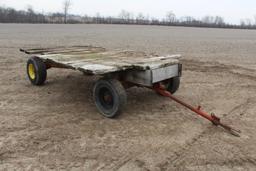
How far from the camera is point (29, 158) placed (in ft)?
9.45

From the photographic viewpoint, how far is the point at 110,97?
13.4 feet

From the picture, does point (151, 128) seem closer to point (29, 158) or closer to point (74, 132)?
point (74, 132)

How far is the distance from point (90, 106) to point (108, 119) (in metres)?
0.69

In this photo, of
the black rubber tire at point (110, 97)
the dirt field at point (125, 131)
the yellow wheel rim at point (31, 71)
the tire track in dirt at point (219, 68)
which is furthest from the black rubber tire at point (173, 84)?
the yellow wheel rim at point (31, 71)

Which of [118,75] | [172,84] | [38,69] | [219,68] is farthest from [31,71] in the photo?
[219,68]

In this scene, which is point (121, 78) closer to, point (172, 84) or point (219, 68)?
point (172, 84)

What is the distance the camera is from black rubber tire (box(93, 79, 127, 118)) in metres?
3.82

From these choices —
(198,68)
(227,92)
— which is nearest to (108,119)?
(227,92)

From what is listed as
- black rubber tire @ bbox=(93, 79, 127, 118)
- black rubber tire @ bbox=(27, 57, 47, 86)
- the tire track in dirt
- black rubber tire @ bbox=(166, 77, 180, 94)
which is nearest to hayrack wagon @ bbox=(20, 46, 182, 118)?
black rubber tire @ bbox=(93, 79, 127, 118)

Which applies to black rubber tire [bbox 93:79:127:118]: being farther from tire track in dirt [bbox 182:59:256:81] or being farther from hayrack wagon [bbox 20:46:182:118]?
tire track in dirt [bbox 182:59:256:81]

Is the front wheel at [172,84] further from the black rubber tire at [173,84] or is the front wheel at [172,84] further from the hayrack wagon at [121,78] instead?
the hayrack wagon at [121,78]

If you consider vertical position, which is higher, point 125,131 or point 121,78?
point 121,78

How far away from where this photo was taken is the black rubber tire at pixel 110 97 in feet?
12.5

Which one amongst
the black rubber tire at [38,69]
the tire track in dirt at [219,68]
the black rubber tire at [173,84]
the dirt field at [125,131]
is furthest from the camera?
the tire track in dirt at [219,68]
